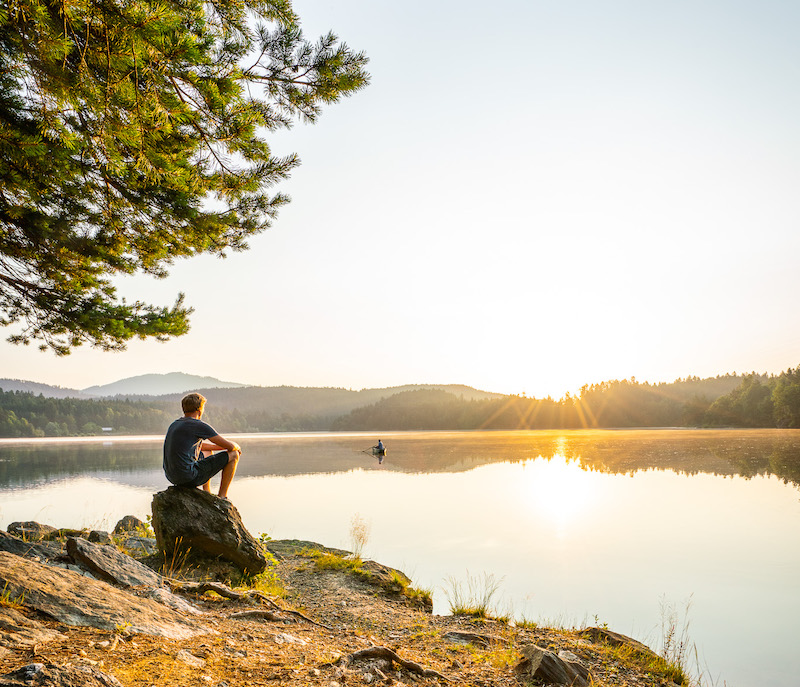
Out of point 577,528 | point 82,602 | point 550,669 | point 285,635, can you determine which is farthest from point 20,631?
point 577,528

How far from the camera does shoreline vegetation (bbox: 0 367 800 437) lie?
97.2 m

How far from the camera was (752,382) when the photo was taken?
97500mm

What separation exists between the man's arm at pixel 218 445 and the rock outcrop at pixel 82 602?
240 centimetres

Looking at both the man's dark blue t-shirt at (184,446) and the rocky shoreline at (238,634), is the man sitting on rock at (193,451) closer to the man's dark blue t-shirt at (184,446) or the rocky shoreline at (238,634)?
the man's dark blue t-shirt at (184,446)

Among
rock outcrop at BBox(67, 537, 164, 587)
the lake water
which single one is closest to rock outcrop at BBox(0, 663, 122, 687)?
rock outcrop at BBox(67, 537, 164, 587)

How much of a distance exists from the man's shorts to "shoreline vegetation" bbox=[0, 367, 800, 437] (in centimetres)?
10009

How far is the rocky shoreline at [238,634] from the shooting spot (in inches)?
132

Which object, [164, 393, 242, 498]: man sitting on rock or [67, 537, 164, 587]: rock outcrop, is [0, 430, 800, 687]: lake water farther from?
[67, 537, 164, 587]: rock outcrop

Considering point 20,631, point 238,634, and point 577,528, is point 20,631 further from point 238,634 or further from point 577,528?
point 577,528

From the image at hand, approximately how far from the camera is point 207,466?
7367 millimetres

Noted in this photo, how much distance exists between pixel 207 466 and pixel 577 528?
36.2ft

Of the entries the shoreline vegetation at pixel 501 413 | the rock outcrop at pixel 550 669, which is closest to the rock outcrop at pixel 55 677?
the rock outcrop at pixel 550 669

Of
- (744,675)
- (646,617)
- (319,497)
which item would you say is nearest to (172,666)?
(744,675)

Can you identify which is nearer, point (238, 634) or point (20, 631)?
point (20, 631)
